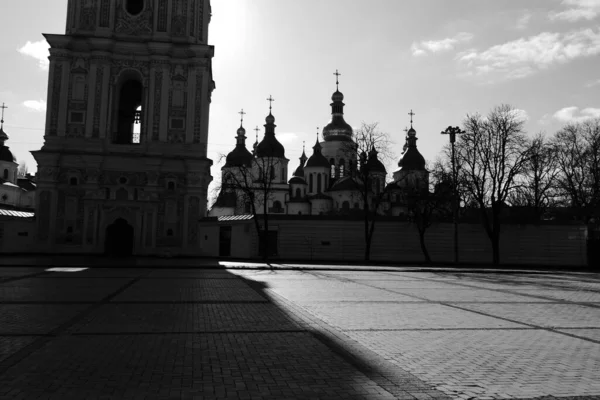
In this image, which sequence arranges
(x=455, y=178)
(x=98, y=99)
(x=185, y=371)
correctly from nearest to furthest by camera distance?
(x=185, y=371) < (x=455, y=178) < (x=98, y=99)

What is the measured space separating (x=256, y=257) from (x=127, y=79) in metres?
15.1

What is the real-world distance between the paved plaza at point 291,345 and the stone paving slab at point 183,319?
0.03 meters

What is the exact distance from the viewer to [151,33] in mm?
37281

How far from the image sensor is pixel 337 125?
8206 centimetres

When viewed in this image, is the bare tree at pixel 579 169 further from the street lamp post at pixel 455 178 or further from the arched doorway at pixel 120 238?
the arched doorway at pixel 120 238

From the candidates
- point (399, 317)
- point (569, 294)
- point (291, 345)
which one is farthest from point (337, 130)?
point (291, 345)

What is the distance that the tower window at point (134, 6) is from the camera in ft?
124

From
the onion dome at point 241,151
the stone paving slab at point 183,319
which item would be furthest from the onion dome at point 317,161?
the stone paving slab at point 183,319

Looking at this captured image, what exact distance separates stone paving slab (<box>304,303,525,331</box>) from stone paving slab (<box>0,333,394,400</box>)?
195 centimetres

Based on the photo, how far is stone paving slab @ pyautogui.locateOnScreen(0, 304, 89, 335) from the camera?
28.5ft

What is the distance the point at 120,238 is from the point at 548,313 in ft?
97.4

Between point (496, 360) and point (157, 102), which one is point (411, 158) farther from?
point (496, 360)

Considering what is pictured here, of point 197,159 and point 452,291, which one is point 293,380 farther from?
point 197,159

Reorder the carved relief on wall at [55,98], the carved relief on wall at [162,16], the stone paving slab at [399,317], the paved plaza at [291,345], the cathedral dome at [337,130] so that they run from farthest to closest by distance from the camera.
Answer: the cathedral dome at [337,130] < the carved relief on wall at [162,16] < the carved relief on wall at [55,98] < the stone paving slab at [399,317] < the paved plaza at [291,345]
